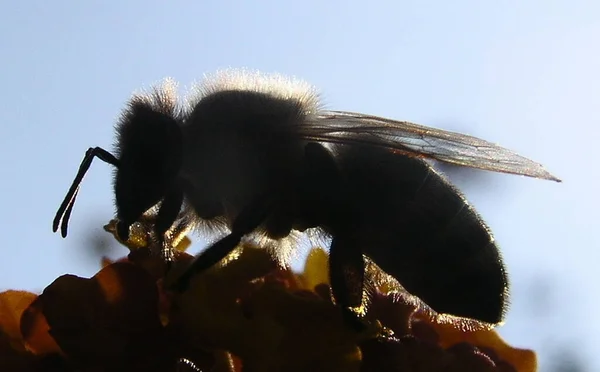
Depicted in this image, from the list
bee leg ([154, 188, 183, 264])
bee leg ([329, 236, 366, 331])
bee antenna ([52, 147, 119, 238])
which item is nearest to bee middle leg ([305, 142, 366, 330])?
bee leg ([329, 236, 366, 331])

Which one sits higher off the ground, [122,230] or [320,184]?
[320,184]

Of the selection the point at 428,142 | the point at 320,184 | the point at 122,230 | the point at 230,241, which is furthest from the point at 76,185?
the point at 428,142

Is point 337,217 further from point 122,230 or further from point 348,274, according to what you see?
point 122,230

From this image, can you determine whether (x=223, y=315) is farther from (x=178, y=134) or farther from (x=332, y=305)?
(x=178, y=134)

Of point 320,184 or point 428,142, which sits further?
point 320,184

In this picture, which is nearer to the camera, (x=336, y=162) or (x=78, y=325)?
(x=78, y=325)

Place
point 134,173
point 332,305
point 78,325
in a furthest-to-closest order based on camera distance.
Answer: point 134,173, point 332,305, point 78,325

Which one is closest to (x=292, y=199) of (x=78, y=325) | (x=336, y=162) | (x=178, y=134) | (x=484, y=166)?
(x=336, y=162)
